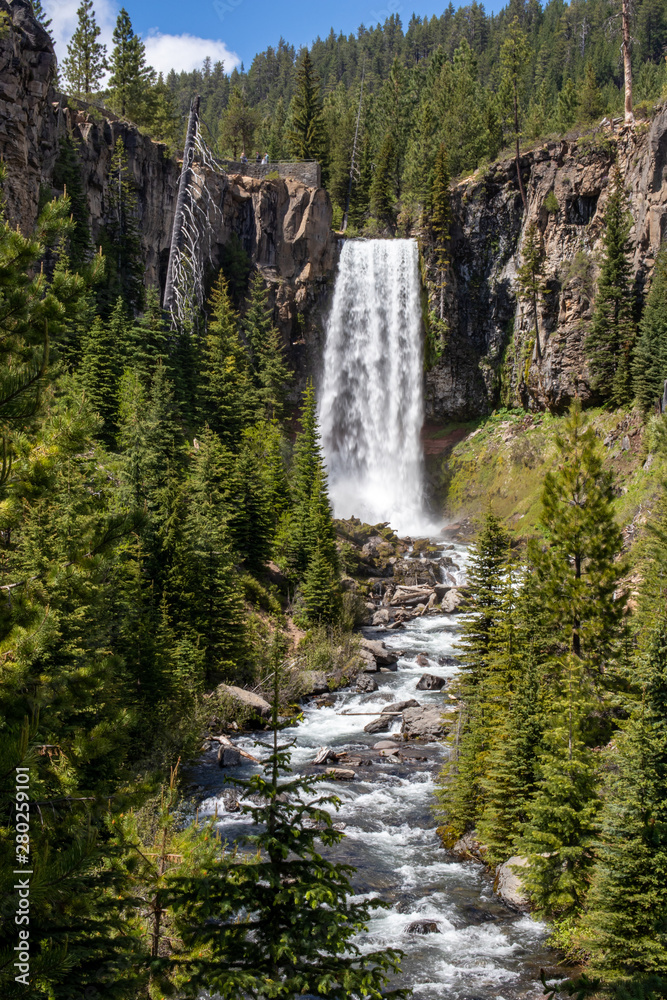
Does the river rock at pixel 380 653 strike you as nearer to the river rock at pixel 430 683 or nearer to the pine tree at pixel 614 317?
the river rock at pixel 430 683

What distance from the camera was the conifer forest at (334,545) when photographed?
5941 mm

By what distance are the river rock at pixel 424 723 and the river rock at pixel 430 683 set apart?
2.29m

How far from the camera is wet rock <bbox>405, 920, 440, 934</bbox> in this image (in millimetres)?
12141

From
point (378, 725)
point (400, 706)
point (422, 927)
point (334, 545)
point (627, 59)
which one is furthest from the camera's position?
point (627, 59)

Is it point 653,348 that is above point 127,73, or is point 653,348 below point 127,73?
below

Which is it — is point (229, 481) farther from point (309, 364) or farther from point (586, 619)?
point (309, 364)

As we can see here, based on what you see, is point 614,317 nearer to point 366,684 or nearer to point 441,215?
point 441,215

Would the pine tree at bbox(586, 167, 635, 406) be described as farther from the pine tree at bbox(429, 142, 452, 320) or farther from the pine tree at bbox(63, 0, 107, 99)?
the pine tree at bbox(63, 0, 107, 99)

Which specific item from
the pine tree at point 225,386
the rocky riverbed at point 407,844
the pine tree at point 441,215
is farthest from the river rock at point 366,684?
the pine tree at point 441,215

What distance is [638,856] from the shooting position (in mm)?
9648

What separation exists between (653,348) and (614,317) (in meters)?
5.41

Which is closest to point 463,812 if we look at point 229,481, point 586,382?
point 229,481

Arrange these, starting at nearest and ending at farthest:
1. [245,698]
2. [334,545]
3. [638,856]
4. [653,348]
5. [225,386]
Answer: [638,856], [245,698], [334,545], [653,348], [225,386]
